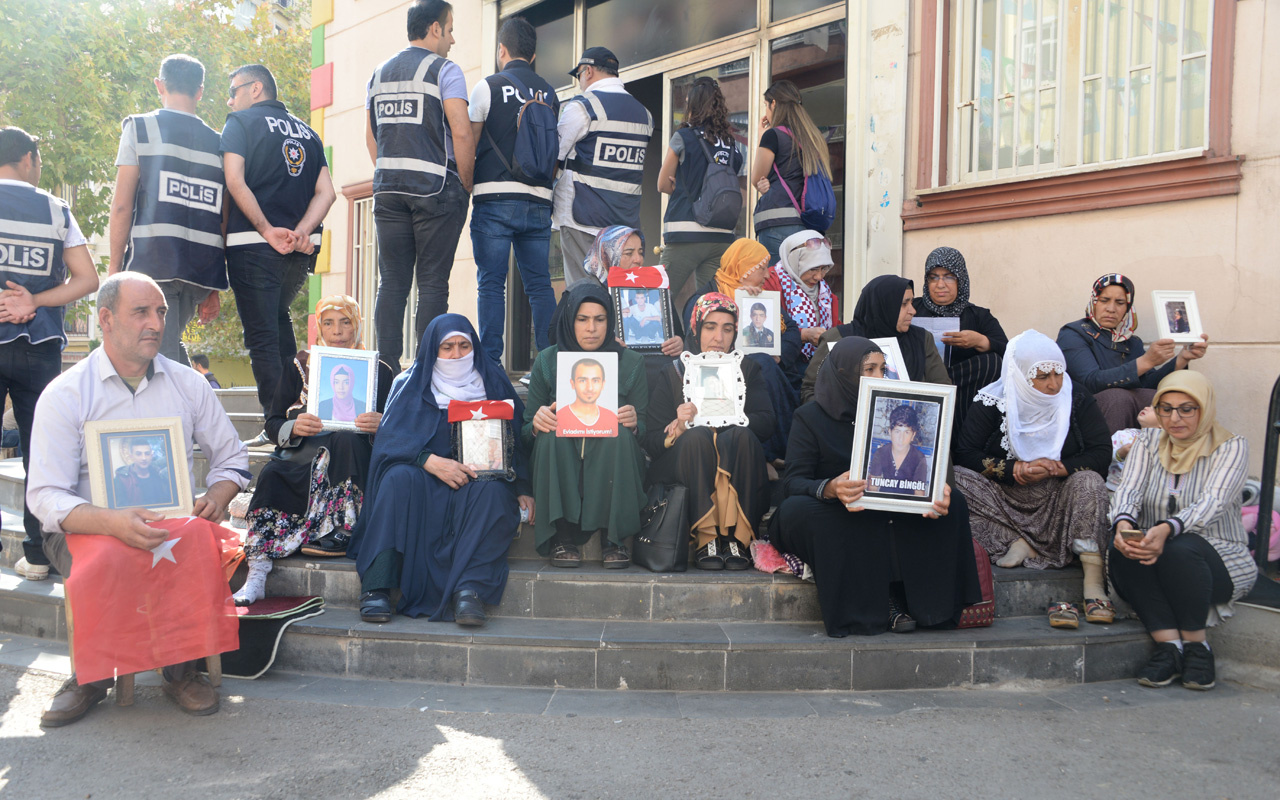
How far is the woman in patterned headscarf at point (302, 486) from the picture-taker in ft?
16.0

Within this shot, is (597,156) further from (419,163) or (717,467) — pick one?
(717,467)

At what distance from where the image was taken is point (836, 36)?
767 cm

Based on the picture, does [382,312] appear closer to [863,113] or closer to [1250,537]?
[863,113]

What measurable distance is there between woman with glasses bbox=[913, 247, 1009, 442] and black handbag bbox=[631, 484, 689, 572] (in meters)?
2.17

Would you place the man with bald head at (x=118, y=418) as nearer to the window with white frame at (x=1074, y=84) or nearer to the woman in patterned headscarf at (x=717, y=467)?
the woman in patterned headscarf at (x=717, y=467)

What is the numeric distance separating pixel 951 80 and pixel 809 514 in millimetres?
4130

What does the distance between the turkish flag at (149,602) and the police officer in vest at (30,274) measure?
1679mm

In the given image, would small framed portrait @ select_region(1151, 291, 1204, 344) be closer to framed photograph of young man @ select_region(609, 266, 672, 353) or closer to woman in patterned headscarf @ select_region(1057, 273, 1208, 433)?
woman in patterned headscarf @ select_region(1057, 273, 1208, 433)

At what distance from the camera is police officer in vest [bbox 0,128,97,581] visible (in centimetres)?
485

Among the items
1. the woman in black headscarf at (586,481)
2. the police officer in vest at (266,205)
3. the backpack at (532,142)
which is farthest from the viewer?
the backpack at (532,142)

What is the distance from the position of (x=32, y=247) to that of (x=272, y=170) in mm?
1398

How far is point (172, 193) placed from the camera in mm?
5430

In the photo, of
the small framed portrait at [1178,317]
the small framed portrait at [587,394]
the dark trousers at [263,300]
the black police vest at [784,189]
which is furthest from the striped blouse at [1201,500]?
the dark trousers at [263,300]

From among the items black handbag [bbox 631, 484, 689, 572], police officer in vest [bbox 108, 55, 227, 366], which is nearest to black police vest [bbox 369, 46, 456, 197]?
police officer in vest [bbox 108, 55, 227, 366]
